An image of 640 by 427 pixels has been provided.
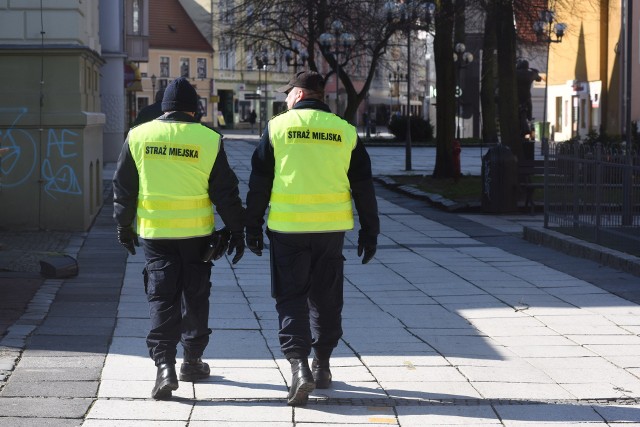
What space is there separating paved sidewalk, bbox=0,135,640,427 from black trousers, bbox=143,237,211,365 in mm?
271

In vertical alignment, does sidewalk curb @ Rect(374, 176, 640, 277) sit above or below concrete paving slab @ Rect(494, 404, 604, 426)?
above

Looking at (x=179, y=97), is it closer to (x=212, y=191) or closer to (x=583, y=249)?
(x=212, y=191)

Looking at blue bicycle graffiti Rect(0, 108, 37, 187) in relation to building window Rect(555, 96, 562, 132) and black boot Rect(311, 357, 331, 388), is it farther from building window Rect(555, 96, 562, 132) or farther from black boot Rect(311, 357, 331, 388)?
building window Rect(555, 96, 562, 132)

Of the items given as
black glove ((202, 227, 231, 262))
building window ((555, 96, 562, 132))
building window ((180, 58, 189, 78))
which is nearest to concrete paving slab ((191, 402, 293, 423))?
black glove ((202, 227, 231, 262))

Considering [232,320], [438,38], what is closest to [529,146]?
[438,38]

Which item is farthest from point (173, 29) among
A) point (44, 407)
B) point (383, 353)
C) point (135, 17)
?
point (44, 407)

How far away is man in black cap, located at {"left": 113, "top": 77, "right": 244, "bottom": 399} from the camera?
7.04 m

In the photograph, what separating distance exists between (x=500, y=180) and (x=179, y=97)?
13683 millimetres

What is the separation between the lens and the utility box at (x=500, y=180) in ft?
66.0

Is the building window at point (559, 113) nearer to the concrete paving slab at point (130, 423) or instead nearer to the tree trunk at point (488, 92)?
the tree trunk at point (488, 92)

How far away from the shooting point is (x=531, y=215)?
20.3m

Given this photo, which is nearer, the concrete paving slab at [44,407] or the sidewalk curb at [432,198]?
the concrete paving slab at [44,407]

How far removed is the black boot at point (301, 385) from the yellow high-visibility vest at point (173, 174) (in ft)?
3.07

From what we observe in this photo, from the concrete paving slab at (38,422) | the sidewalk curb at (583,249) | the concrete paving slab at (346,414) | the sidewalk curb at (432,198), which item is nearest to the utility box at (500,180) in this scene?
the sidewalk curb at (432,198)
